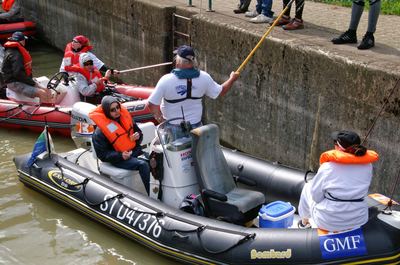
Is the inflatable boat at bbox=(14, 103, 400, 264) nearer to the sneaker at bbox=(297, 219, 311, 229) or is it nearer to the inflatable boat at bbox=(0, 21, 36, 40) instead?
the sneaker at bbox=(297, 219, 311, 229)

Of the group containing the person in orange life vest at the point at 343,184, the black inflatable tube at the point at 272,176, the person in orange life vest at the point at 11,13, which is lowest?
the person in orange life vest at the point at 11,13

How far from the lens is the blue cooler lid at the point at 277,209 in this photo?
5742mm

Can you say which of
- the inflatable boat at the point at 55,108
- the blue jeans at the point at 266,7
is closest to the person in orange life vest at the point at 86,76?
the inflatable boat at the point at 55,108

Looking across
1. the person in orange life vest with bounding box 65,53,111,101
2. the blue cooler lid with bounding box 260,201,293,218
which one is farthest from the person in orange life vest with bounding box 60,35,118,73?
the blue cooler lid with bounding box 260,201,293,218

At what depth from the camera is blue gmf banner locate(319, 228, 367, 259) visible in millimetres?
5016

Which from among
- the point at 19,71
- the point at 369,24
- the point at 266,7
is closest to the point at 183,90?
the point at 369,24

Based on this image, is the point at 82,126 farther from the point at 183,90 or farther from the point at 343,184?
the point at 343,184

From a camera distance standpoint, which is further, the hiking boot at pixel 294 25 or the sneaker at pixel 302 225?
the hiking boot at pixel 294 25

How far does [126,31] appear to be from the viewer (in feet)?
36.8

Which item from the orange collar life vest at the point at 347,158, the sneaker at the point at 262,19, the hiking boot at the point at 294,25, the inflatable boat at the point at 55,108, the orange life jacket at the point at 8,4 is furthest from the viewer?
the orange life jacket at the point at 8,4

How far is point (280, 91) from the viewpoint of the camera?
7777mm

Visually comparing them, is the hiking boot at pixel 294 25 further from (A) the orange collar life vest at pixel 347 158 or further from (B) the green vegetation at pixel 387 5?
(A) the orange collar life vest at pixel 347 158

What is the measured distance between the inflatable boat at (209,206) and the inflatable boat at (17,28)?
7608 millimetres

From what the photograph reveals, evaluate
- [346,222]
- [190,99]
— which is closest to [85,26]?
[190,99]
